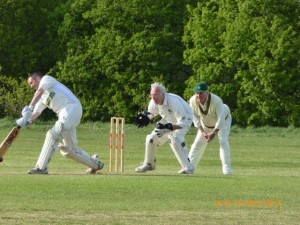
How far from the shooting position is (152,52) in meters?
Result: 67.9

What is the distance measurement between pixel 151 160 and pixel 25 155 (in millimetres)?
8048

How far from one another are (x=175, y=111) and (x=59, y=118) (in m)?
1.95

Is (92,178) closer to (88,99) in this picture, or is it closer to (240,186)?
(240,186)

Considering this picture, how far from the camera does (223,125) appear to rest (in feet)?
64.9

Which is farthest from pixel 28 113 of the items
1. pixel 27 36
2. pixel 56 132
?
pixel 27 36

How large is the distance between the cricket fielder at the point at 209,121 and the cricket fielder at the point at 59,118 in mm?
2080

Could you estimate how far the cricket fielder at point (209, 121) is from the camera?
19516mm

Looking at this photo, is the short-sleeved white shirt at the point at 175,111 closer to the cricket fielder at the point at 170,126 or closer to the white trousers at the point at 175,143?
the cricket fielder at the point at 170,126

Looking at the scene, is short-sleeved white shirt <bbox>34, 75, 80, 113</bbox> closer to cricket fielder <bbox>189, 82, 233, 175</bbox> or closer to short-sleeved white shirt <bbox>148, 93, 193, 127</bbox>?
short-sleeved white shirt <bbox>148, 93, 193, 127</bbox>

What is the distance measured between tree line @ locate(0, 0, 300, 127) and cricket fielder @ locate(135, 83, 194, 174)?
4196 centimetres

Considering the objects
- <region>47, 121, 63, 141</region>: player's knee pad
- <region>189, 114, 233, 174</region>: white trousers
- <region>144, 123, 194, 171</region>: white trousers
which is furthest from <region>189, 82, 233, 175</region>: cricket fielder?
<region>47, 121, 63, 141</region>: player's knee pad

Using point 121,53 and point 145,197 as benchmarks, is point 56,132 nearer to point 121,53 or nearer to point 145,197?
point 145,197

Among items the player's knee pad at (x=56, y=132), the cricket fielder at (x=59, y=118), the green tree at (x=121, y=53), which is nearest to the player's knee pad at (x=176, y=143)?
the cricket fielder at (x=59, y=118)

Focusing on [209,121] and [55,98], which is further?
[209,121]
